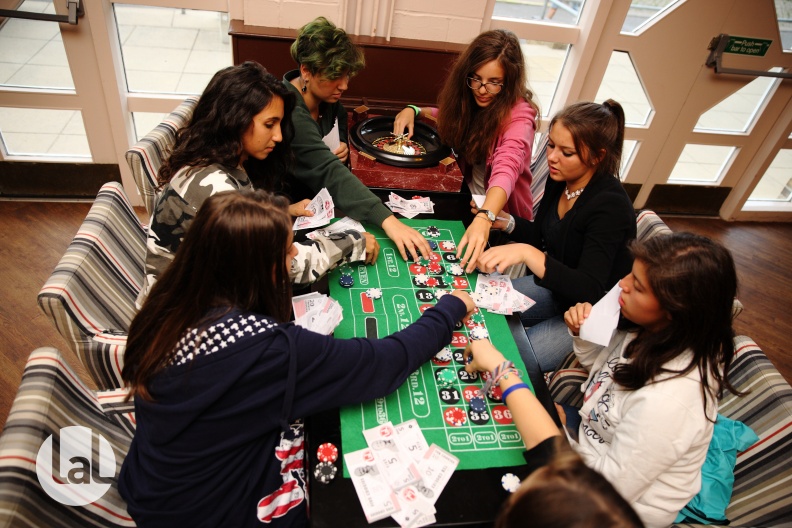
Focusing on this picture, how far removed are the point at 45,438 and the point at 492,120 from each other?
6.78ft

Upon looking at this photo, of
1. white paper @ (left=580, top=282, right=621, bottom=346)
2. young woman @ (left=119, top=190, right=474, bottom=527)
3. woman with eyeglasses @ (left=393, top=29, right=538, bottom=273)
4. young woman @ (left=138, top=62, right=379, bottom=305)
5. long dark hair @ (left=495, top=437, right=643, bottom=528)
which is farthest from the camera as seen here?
woman with eyeglasses @ (left=393, top=29, right=538, bottom=273)

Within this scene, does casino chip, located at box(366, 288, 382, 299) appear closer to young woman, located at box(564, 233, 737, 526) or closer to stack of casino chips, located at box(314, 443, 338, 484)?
stack of casino chips, located at box(314, 443, 338, 484)

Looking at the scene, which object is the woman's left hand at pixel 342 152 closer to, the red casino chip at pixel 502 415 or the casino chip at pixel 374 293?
the casino chip at pixel 374 293

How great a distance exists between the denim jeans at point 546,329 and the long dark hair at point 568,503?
3.22ft

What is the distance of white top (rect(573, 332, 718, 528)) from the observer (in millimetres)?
1220

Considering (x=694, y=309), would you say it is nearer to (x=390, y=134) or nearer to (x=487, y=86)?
(x=487, y=86)

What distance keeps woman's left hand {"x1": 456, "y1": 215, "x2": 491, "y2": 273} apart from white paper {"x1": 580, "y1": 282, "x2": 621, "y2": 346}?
451 millimetres

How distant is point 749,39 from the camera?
3.50m

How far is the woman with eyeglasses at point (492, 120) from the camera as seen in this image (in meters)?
2.25

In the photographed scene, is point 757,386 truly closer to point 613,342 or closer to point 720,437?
point 720,437

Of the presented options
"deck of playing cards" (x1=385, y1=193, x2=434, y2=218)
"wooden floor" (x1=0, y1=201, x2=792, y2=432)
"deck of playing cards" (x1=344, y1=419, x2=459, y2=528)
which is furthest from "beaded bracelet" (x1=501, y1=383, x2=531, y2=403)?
"wooden floor" (x1=0, y1=201, x2=792, y2=432)

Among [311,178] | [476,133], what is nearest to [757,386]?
[476,133]

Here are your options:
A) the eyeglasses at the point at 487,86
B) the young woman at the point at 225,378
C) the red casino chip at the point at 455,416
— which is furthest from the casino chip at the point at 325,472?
the eyeglasses at the point at 487,86

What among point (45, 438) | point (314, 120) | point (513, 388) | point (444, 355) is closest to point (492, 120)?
point (314, 120)
